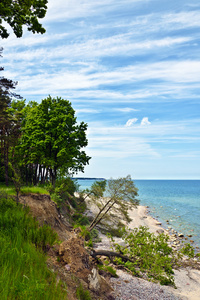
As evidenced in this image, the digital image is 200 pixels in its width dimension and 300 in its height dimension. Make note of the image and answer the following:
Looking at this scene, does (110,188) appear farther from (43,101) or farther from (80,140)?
(43,101)

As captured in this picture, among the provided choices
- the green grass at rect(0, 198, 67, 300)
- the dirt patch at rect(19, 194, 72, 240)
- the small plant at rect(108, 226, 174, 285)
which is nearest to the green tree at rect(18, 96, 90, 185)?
the dirt patch at rect(19, 194, 72, 240)

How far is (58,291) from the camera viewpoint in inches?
190

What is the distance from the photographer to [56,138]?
27.9 meters

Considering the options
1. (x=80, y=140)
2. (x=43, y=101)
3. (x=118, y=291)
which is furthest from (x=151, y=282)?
(x=43, y=101)

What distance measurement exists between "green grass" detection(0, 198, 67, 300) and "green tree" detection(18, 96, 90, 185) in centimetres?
1854

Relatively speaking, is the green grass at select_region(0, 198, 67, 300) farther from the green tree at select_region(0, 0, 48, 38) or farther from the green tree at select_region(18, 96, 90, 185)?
the green tree at select_region(18, 96, 90, 185)

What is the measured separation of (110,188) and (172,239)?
16906 millimetres

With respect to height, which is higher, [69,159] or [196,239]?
[69,159]

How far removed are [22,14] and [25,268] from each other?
10.5 m

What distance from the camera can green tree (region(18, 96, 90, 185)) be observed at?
27223 mm

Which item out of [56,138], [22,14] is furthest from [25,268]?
[56,138]

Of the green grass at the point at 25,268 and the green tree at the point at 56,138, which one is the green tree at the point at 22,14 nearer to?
the green grass at the point at 25,268

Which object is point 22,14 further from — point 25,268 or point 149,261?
point 149,261

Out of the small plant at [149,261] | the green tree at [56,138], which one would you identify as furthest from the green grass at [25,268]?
the green tree at [56,138]
